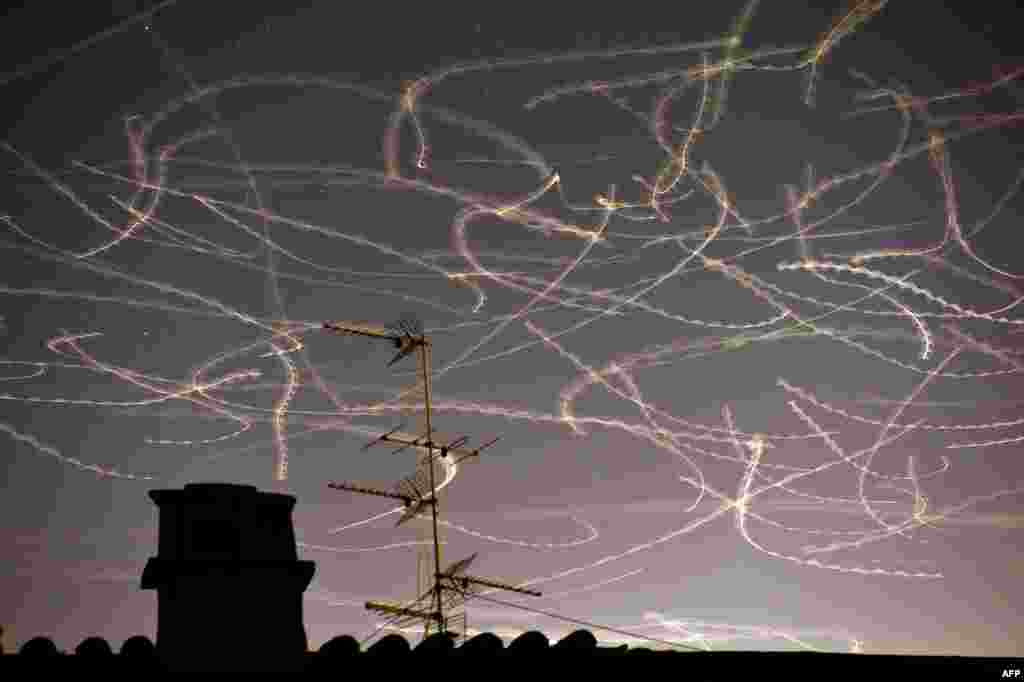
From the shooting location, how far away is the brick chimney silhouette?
38.0ft

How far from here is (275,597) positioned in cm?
1206

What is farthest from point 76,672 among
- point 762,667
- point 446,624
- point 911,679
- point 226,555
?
point 446,624

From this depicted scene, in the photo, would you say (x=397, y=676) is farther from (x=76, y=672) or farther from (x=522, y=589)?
(x=522, y=589)

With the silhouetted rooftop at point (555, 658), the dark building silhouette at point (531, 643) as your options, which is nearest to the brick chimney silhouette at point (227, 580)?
the silhouetted rooftop at point (555, 658)

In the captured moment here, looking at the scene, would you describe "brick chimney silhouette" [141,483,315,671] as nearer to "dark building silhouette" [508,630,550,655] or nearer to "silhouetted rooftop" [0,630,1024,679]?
"silhouetted rooftop" [0,630,1024,679]

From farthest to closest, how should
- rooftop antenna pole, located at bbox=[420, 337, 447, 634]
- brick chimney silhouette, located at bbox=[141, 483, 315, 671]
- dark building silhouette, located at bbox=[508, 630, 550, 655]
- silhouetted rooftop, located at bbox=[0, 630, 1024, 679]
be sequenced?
1. rooftop antenna pole, located at bbox=[420, 337, 447, 634]
2. brick chimney silhouette, located at bbox=[141, 483, 315, 671]
3. dark building silhouette, located at bbox=[508, 630, 550, 655]
4. silhouetted rooftop, located at bbox=[0, 630, 1024, 679]

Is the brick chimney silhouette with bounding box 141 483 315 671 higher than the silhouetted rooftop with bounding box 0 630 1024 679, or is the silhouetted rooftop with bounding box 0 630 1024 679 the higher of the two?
the brick chimney silhouette with bounding box 141 483 315 671

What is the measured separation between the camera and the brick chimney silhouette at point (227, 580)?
11.6m

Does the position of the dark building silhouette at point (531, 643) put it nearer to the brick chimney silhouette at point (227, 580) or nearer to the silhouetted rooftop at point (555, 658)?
the silhouetted rooftop at point (555, 658)

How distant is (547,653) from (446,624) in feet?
31.3

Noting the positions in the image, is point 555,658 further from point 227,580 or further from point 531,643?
Answer: point 227,580

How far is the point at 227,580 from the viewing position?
A: 39.0 feet

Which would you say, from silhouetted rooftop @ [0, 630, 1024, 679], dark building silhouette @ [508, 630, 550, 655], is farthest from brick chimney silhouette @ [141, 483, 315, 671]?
dark building silhouette @ [508, 630, 550, 655]

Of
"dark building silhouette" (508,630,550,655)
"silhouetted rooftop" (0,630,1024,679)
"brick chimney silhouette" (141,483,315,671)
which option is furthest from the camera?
"brick chimney silhouette" (141,483,315,671)
